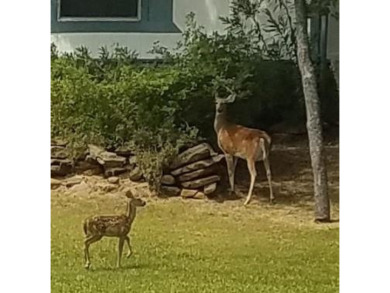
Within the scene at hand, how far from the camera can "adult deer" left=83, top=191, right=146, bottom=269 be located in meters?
2.32

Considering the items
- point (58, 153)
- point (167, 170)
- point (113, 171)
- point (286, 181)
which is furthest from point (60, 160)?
point (286, 181)

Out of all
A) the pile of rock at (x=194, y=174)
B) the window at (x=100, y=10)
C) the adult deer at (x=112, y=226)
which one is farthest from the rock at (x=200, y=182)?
the window at (x=100, y=10)

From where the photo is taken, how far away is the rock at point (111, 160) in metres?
2.35

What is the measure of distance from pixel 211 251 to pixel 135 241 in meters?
0.16

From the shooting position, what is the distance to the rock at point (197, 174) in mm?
2340

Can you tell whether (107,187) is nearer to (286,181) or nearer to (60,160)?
(60,160)

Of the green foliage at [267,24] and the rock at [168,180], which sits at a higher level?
the green foliage at [267,24]

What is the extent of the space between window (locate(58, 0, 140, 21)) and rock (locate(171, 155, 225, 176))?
1.11 ft

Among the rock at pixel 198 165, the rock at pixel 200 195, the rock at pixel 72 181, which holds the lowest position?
the rock at pixel 200 195

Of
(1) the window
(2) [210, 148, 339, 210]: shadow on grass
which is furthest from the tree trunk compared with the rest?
(1) the window

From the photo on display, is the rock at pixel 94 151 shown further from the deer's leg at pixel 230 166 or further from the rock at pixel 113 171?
the deer's leg at pixel 230 166

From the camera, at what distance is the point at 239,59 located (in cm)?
234
